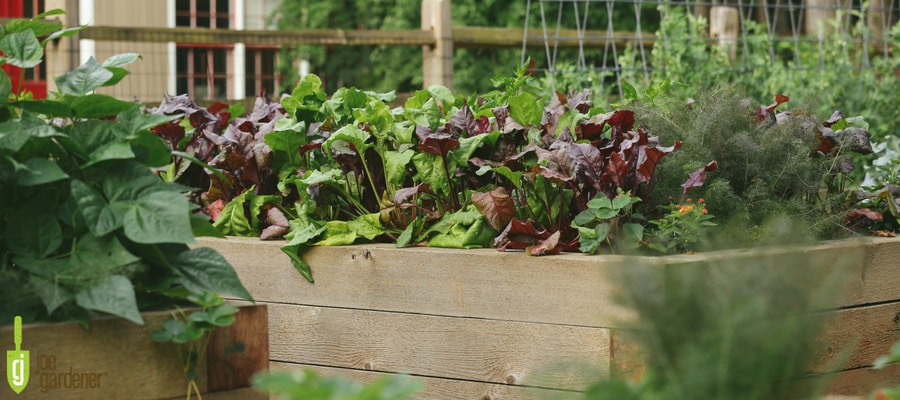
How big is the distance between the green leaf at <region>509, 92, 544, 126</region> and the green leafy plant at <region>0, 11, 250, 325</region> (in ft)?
3.67

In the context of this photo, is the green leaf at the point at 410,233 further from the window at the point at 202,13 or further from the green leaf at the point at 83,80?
the window at the point at 202,13

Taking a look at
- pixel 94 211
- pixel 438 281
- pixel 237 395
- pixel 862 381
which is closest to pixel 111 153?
pixel 94 211

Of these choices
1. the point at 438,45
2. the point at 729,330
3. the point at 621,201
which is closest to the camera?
the point at 729,330

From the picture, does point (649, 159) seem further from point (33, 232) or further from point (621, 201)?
point (33, 232)

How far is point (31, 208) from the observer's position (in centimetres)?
180

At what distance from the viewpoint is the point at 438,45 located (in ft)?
20.3

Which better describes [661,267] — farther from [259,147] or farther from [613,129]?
[259,147]

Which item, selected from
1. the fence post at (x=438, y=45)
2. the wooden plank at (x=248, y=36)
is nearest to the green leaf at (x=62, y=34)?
the wooden plank at (x=248, y=36)

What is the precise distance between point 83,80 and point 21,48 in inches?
5.3

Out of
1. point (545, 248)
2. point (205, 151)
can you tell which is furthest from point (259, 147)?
point (545, 248)

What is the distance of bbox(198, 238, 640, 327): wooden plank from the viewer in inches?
93.8

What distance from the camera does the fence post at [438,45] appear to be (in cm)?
616

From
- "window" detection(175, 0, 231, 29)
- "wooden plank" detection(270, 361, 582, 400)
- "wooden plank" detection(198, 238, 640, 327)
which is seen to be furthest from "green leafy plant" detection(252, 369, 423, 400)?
"window" detection(175, 0, 231, 29)

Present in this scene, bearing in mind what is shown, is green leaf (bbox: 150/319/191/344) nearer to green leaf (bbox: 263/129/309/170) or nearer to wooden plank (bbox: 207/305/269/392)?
wooden plank (bbox: 207/305/269/392)
